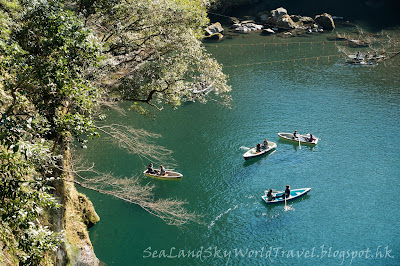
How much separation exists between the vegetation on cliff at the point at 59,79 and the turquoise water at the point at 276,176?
2988 mm

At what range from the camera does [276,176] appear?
82.9ft

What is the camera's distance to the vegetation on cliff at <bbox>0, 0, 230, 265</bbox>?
8703mm

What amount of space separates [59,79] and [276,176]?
58.6ft

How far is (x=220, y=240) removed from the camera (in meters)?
20.0

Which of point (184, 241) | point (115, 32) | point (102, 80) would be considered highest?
point (115, 32)

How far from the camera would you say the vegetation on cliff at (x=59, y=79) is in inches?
343

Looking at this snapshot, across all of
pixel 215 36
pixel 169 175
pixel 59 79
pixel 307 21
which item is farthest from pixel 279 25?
pixel 59 79

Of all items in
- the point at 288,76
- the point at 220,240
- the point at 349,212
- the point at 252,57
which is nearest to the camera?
the point at 220,240

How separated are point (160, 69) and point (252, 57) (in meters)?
31.5

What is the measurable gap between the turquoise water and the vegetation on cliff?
9.80 feet

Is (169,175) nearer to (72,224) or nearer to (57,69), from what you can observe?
(72,224)

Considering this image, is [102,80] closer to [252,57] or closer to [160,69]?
[160,69]

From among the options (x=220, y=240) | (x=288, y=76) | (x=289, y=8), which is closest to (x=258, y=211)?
(x=220, y=240)

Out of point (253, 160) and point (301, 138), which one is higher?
point (301, 138)
